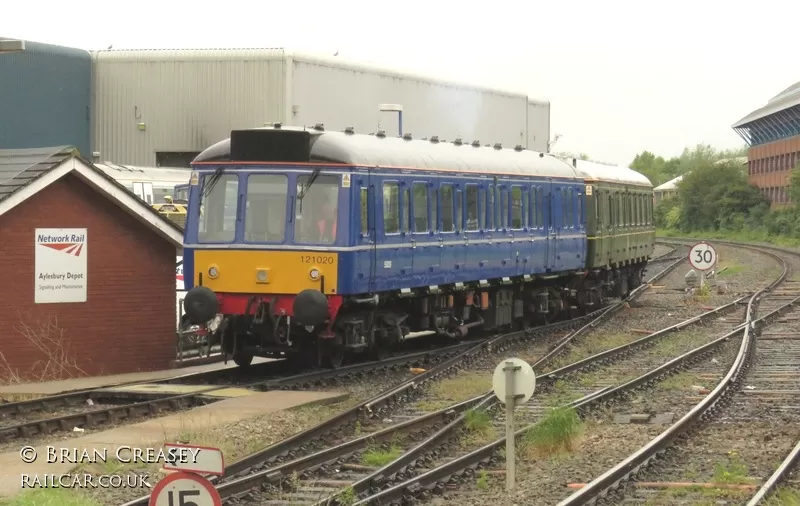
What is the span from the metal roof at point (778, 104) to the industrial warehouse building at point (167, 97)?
49.6m

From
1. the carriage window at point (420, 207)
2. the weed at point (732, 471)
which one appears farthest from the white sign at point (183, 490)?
the carriage window at point (420, 207)

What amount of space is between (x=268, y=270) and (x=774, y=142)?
83.6 m

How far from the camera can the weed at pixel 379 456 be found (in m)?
11.9

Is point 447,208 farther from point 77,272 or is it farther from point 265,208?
point 77,272

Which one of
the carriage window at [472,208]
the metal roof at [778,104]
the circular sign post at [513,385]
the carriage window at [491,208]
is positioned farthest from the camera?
the metal roof at [778,104]

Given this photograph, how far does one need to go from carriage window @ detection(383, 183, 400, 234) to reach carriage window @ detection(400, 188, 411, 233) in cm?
19

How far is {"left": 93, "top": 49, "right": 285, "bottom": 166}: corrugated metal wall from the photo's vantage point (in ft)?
141

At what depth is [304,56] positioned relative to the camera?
4331 cm

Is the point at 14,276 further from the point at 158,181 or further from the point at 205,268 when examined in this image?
the point at 158,181

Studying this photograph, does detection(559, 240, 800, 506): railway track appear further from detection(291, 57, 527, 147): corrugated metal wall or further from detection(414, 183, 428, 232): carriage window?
detection(291, 57, 527, 147): corrugated metal wall

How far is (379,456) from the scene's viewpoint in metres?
12.0

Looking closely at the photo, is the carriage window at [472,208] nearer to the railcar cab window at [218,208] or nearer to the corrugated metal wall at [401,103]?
the railcar cab window at [218,208]

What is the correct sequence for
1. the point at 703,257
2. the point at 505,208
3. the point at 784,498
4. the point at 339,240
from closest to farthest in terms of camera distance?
the point at 784,498, the point at 339,240, the point at 505,208, the point at 703,257

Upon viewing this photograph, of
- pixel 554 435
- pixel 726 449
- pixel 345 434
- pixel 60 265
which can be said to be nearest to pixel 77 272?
pixel 60 265
